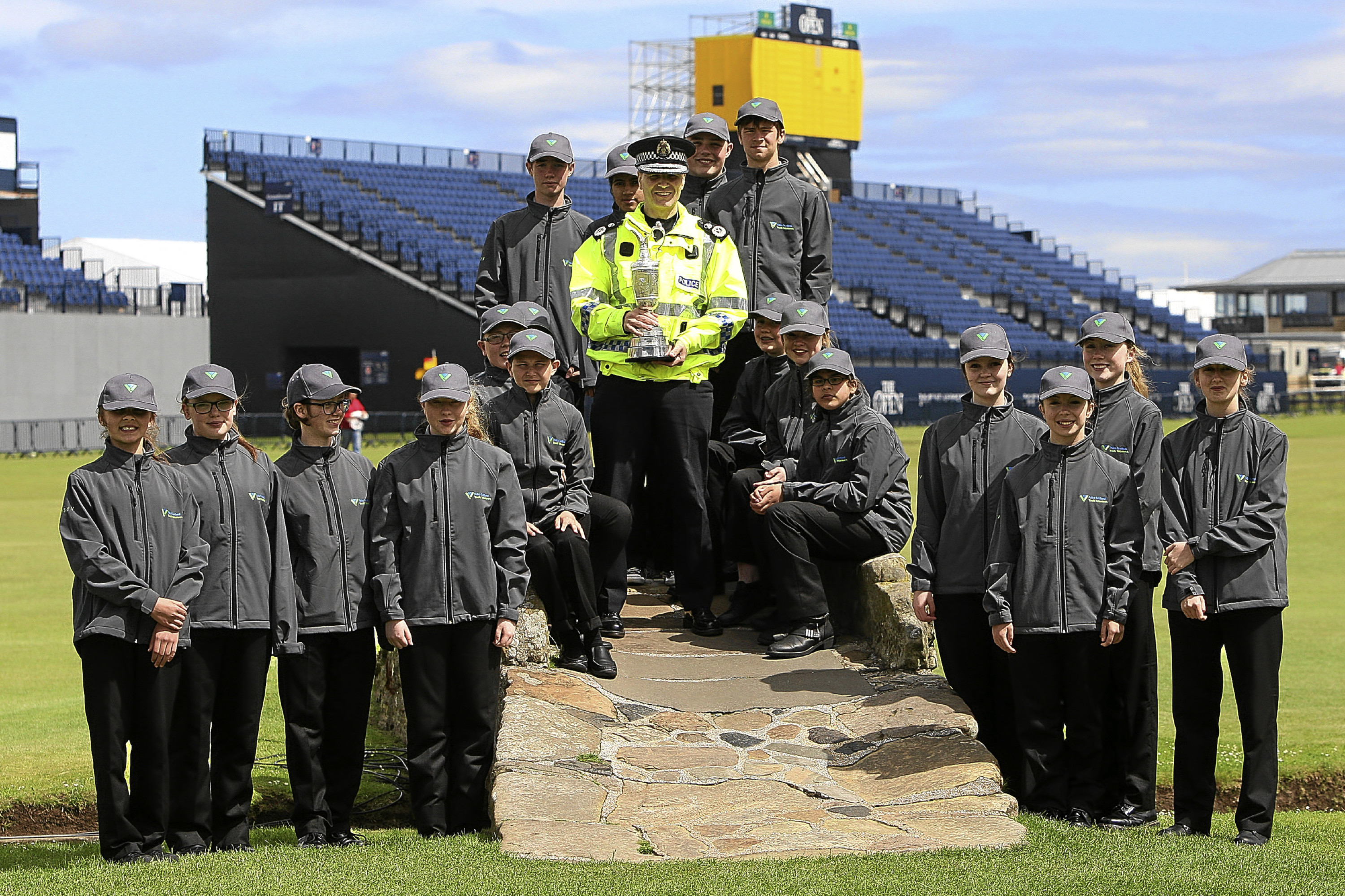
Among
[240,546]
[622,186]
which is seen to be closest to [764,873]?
[240,546]

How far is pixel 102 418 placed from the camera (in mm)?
5941

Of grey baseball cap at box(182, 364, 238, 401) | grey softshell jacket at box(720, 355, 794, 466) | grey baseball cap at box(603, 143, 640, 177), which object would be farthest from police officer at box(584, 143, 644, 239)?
grey baseball cap at box(182, 364, 238, 401)

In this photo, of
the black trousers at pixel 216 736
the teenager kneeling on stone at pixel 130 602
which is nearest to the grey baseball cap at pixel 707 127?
the teenager kneeling on stone at pixel 130 602

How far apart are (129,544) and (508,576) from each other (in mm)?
1598

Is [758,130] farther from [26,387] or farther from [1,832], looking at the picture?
[26,387]

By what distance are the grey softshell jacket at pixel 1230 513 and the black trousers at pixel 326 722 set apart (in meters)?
3.42

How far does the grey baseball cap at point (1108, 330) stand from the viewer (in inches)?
262

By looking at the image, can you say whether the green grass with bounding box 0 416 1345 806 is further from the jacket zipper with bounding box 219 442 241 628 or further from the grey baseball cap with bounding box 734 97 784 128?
the grey baseball cap with bounding box 734 97 784 128

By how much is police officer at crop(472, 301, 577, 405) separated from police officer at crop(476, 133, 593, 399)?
873mm

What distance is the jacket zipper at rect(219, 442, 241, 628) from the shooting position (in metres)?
6.03

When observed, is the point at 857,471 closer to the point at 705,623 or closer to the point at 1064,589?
the point at 705,623

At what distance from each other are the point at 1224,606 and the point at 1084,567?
1.92 ft

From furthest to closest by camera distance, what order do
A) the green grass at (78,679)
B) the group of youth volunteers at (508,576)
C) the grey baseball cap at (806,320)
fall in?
the green grass at (78,679) → the grey baseball cap at (806,320) → the group of youth volunteers at (508,576)

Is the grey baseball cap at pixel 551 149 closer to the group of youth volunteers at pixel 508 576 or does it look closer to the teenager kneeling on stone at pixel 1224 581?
the group of youth volunteers at pixel 508 576
